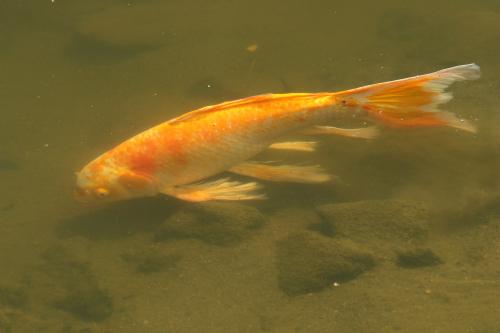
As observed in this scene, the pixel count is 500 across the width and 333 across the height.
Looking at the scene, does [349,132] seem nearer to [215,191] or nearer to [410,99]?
[410,99]

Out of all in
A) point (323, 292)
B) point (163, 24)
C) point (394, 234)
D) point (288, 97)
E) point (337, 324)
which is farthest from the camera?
point (163, 24)

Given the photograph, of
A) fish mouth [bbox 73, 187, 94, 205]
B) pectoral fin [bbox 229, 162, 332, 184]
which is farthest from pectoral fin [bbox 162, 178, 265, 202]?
fish mouth [bbox 73, 187, 94, 205]

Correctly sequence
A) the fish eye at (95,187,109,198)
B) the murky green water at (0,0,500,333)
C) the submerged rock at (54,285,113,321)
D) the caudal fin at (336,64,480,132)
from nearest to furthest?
the murky green water at (0,0,500,333)
the caudal fin at (336,64,480,132)
the submerged rock at (54,285,113,321)
the fish eye at (95,187,109,198)

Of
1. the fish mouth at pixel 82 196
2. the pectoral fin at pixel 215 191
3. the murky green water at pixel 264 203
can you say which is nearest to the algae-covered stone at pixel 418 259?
the murky green water at pixel 264 203

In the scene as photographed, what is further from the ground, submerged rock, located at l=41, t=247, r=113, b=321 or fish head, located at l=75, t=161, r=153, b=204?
fish head, located at l=75, t=161, r=153, b=204

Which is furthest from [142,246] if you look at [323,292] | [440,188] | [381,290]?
[440,188]

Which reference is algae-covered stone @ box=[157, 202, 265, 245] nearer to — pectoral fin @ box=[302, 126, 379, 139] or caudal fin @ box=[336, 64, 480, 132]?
pectoral fin @ box=[302, 126, 379, 139]

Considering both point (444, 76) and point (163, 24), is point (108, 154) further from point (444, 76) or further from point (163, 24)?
point (163, 24)
